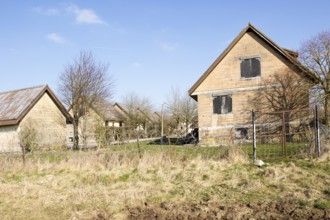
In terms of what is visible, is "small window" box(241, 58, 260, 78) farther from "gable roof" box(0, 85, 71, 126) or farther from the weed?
the weed

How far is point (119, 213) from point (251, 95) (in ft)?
58.8

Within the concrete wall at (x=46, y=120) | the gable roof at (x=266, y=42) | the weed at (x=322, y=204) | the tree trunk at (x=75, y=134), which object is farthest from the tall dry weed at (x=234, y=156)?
the tree trunk at (x=75, y=134)

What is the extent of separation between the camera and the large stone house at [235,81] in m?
22.0

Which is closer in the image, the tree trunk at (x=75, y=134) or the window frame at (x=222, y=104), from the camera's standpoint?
the window frame at (x=222, y=104)

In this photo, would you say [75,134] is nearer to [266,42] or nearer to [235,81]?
[235,81]

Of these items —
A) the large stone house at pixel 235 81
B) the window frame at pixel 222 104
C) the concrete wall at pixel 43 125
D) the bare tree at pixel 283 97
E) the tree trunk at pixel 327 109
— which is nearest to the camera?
the tree trunk at pixel 327 109

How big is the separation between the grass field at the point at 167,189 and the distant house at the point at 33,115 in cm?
1251

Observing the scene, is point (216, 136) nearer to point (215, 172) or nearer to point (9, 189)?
point (215, 172)

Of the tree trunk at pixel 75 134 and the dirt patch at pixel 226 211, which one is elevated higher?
the tree trunk at pixel 75 134

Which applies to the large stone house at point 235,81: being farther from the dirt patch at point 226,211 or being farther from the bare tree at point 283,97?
the dirt patch at point 226,211

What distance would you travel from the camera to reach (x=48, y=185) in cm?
871

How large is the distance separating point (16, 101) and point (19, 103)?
82cm

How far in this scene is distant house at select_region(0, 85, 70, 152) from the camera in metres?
23.6

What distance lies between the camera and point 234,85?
74.5 feet
